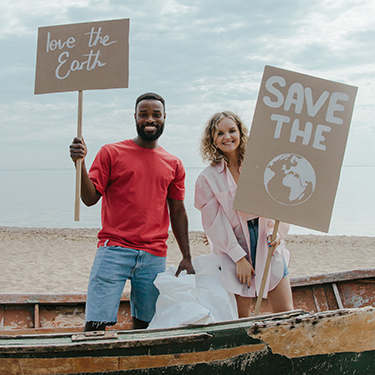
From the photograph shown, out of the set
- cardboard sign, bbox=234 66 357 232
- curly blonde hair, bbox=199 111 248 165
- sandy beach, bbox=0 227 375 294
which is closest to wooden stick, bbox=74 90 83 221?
curly blonde hair, bbox=199 111 248 165

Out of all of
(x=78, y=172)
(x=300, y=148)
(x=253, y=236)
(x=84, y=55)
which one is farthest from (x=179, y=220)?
(x=84, y=55)

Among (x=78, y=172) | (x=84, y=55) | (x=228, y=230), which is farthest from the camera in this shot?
(x=84, y=55)

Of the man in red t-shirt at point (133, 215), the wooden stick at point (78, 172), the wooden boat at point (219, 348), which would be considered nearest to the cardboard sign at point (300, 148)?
the wooden boat at point (219, 348)

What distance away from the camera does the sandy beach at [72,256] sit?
7844mm

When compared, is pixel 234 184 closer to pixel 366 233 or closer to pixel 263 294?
pixel 263 294

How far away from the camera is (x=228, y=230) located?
8.04 ft

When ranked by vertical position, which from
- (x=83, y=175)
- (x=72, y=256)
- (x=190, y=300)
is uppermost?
(x=83, y=175)

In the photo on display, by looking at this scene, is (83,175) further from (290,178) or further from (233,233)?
(290,178)

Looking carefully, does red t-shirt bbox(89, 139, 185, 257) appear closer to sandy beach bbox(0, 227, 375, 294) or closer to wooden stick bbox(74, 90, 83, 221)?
wooden stick bbox(74, 90, 83, 221)

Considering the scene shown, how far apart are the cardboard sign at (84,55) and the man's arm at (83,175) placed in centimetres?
47

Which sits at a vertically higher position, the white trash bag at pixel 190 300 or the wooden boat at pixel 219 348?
the white trash bag at pixel 190 300

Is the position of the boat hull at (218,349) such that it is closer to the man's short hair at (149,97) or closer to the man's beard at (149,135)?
the man's beard at (149,135)

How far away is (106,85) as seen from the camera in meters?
2.56

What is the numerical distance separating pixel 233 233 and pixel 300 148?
2.14 feet
